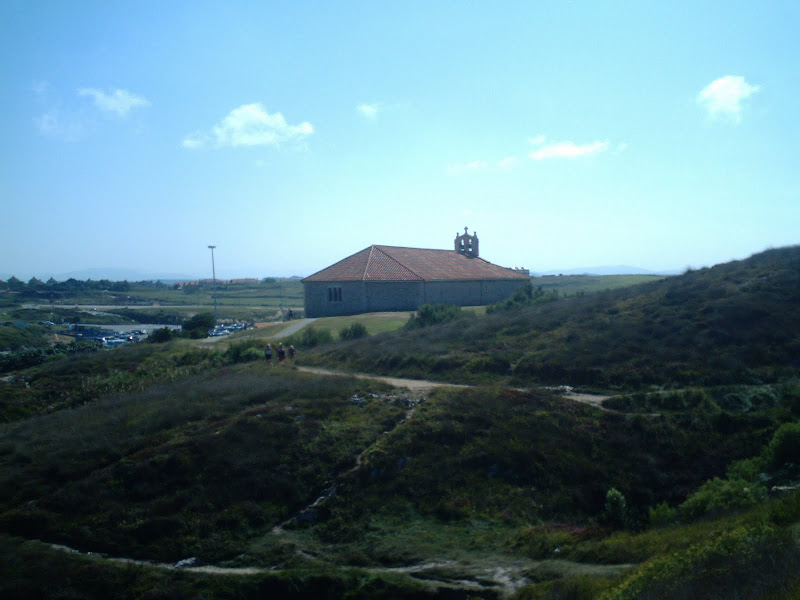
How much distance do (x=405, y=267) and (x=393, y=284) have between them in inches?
107

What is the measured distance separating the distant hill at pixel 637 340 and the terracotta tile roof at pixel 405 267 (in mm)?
13378

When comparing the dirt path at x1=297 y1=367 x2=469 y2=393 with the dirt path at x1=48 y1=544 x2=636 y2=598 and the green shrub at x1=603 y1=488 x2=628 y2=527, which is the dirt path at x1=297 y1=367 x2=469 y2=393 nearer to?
the green shrub at x1=603 y1=488 x2=628 y2=527

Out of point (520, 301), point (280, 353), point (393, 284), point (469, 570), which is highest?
point (393, 284)

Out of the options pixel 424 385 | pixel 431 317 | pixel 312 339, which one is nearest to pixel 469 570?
pixel 424 385

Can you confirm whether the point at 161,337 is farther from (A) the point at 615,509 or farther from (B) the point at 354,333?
(A) the point at 615,509

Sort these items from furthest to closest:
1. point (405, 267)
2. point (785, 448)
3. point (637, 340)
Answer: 1. point (405, 267)
2. point (637, 340)
3. point (785, 448)

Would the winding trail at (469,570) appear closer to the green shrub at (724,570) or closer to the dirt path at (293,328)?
the green shrub at (724,570)

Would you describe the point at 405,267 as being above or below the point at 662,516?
above

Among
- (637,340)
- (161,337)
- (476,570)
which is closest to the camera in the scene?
(476,570)

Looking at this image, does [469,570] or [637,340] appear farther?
[637,340]

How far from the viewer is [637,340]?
851 inches

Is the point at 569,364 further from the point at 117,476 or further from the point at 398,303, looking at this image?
the point at 398,303

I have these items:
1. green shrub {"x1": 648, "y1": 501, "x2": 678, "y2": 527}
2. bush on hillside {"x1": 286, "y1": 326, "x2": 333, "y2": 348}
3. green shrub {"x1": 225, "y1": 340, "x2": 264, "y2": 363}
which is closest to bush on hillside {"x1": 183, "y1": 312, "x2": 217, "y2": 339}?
bush on hillside {"x1": 286, "y1": 326, "x2": 333, "y2": 348}

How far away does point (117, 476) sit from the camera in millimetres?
12203
